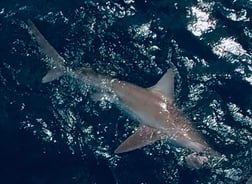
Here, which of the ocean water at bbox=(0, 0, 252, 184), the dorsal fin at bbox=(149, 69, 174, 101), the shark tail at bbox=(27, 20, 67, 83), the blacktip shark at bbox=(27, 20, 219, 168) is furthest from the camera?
the shark tail at bbox=(27, 20, 67, 83)

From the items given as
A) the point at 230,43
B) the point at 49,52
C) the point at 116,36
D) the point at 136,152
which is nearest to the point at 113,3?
the point at 116,36

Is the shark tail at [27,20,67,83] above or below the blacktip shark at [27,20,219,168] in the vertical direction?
above

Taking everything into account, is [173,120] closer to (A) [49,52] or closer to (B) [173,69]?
(B) [173,69]

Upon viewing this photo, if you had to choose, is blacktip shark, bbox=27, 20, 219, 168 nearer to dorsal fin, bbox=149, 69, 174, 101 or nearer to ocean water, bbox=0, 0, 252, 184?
dorsal fin, bbox=149, 69, 174, 101

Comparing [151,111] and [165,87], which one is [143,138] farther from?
[165,87]

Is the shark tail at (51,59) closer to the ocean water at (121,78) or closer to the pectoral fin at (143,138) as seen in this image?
the ocean water at (121,78)

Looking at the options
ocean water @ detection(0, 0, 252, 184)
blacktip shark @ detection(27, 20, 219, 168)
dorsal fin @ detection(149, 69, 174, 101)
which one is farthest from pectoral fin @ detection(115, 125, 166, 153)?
dorsal fin @ detection(149, 69, 174, 101)

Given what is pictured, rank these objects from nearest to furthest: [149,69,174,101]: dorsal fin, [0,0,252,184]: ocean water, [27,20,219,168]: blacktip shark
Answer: [27,20,219,168]: blacktip shark < [0,0,252,184]: ocean water < [149,69,174,101]: dorsal fin
